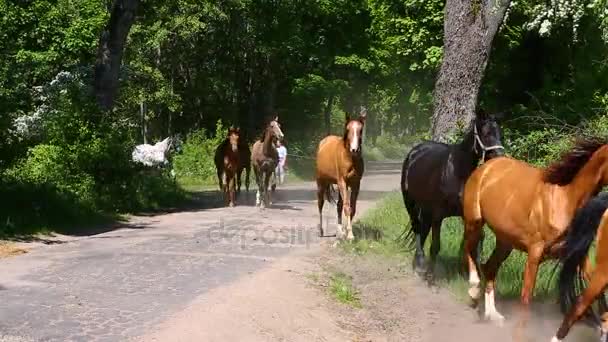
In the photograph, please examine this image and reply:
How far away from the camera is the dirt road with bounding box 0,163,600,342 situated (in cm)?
801

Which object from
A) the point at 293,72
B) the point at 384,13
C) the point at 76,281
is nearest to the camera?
the point at 76,281

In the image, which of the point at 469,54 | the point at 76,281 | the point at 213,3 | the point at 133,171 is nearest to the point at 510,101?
the point at 469,54

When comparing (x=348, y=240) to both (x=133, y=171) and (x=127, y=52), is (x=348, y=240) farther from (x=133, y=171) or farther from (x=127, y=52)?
(x=127, y=52)

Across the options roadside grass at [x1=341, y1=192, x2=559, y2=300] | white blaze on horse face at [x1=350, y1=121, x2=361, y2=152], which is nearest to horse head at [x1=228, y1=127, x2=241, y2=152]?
roadside grass at [x1=341, y1=192, x2=559, y2=300]

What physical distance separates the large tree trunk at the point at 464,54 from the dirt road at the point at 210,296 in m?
4.44

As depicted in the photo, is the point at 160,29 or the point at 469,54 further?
the point at 160,29

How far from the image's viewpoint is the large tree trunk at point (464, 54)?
662 inches

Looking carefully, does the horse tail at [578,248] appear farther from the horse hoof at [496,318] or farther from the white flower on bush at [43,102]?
the white flower on bush at [43,102]

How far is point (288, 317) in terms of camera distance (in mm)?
8711

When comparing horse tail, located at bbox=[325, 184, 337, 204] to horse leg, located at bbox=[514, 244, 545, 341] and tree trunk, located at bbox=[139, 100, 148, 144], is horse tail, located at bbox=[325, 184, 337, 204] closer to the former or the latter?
horse leg, located at bbox=[514, 244, 545, 341]

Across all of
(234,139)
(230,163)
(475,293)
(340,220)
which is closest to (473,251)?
(475,293)

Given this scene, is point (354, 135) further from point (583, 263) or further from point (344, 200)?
point (583, 263)

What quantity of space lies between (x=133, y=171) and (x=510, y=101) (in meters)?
12.3

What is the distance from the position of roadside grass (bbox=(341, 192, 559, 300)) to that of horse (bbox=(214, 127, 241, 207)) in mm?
5099
